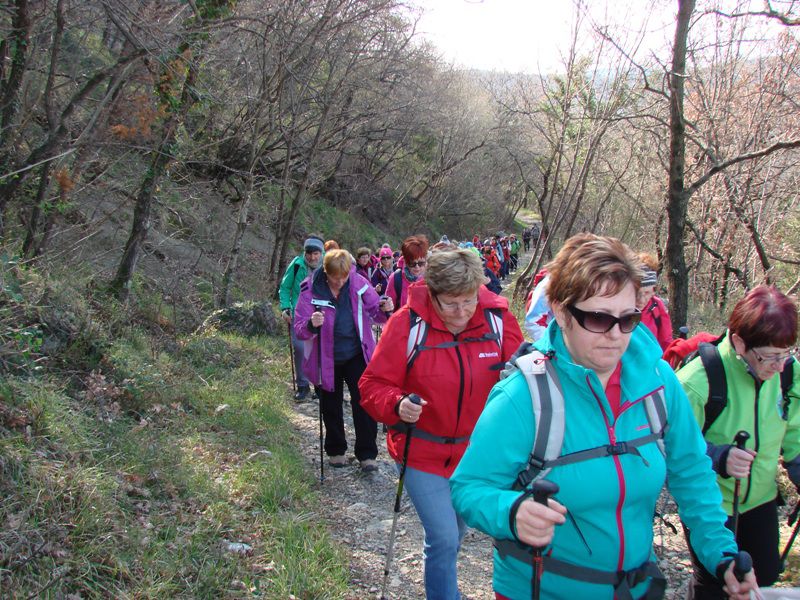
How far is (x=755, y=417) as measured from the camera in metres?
2.86

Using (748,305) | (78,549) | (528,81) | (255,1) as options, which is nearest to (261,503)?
(78,549)

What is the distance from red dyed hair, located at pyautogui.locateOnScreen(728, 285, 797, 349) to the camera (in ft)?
8.93

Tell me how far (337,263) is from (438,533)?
9.45ft

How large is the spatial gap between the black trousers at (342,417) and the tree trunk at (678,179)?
4.95 metres

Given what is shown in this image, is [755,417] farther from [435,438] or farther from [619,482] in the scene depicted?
[435,438]

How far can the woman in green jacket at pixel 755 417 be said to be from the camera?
2.74m

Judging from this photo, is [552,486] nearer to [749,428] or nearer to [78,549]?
[749,428]

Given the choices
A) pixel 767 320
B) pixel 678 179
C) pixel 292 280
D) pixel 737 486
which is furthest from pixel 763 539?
pixel 678 179

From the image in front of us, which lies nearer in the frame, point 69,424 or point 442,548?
point 442,548

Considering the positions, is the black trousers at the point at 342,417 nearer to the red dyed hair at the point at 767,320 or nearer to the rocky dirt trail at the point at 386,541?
the rocky dirt trail at the point at 386,541

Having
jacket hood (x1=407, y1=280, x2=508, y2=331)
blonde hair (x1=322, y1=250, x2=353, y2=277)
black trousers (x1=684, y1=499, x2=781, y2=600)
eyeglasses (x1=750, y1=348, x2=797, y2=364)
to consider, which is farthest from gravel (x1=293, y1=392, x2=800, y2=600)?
blonde hair (x1=322, y1=250, x2=353, y2=277)

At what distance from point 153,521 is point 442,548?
2.08 meters

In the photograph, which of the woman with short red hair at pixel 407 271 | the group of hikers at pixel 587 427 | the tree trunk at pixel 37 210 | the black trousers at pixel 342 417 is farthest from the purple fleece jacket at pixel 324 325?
the tree trunk at pixel 37 210

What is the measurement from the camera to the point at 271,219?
21578 millimetres
